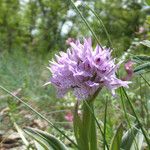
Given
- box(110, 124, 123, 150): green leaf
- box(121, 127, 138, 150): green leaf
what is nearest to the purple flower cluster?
box(110, 124, 123, 150): green leaf

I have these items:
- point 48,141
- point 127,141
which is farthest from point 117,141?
point 48,141

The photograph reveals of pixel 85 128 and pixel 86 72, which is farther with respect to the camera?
pixel 85 128

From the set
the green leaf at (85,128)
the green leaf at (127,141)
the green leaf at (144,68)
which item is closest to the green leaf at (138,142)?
the green leaf at (127,141)

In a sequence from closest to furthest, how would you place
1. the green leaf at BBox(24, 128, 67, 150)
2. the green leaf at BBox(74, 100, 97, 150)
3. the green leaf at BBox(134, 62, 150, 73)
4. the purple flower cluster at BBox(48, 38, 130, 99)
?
the green leaf at BBox(134, 62, 150, 73) → the purple flower cluster at BBox(48, 38, 130, 99) → the green leaf at BBox(74, 100, 97, 150) → the green leaf at BBox(24, 128, 67, 150)

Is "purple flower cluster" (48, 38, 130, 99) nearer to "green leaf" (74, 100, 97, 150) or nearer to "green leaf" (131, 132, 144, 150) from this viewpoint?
"green leaf" (74, 100, 97, 150)

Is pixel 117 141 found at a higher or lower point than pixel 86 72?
lower

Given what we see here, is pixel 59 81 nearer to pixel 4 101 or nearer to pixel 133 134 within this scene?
pixel 133 134

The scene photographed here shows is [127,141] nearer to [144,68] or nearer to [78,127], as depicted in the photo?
[78,127]

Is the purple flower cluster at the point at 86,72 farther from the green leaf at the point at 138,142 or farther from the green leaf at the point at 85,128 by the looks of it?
the green leaf at the point at 138,142

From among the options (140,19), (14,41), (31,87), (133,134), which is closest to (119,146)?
(133,134)
